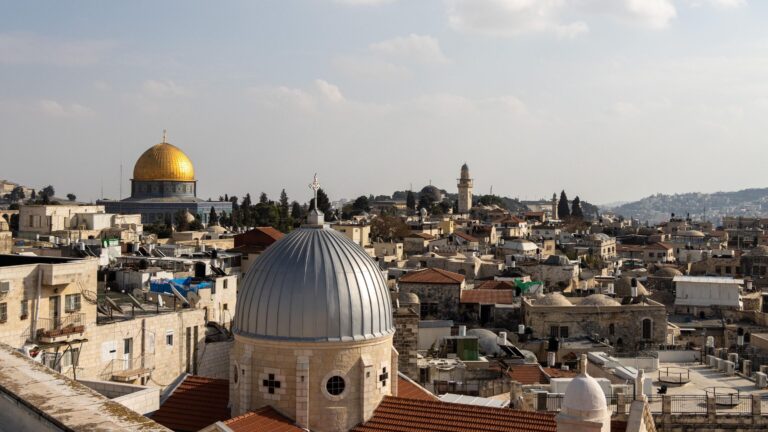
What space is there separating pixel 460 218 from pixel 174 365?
3053 inches

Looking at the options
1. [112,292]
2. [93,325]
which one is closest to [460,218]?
[112,292]

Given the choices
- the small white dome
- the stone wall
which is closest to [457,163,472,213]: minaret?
the stone wall

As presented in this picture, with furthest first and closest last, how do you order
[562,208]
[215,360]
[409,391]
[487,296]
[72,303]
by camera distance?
[562,208]
[487,296]
[215,360]
[72,303]
[409,391]

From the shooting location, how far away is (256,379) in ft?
43.4

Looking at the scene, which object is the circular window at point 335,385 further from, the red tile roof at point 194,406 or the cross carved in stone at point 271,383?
the red tile roof at point 194,406

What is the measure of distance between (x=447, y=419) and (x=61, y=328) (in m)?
9.32

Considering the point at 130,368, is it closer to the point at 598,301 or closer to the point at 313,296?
the point at 313,296

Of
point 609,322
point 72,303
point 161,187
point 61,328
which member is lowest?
point 609,322

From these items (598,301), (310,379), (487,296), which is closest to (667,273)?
(487,296)

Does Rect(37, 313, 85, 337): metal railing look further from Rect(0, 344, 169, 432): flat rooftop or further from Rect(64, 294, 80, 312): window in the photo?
Rect(0, 344, 169, 432): flat rooftop

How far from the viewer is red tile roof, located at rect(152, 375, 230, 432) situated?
13846 mm

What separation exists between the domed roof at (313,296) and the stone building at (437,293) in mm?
21801

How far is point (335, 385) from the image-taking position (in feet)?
43.0

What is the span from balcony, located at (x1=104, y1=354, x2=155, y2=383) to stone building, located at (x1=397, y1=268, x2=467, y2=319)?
16.3 m
